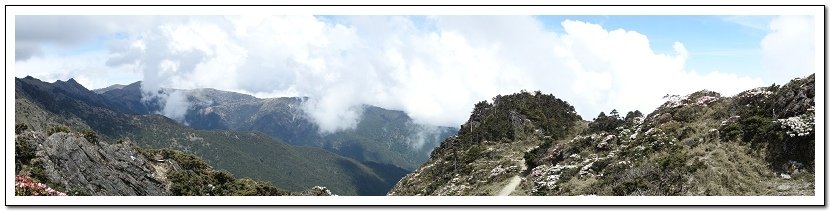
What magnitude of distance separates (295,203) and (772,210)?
11.3 m

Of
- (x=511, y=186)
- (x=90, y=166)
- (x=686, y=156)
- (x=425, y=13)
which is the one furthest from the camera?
(x=511, y=186)

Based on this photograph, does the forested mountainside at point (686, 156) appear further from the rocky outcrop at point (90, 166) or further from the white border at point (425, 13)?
the rocky outcrop at point (90, 166)

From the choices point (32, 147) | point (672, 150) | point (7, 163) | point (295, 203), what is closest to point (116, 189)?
point (32, 147)

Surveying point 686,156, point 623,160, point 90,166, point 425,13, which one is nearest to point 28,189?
point 90,166

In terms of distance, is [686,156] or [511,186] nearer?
[686,156]

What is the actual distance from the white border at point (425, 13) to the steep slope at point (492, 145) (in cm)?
1495

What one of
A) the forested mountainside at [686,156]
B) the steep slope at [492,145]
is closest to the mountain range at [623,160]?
the forested mountainside at [686,156]

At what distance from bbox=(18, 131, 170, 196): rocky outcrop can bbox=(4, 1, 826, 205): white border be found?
4.68 meters

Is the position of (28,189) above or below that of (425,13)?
below

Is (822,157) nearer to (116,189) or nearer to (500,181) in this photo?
(500,181)

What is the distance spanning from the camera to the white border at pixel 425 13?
13281 mm

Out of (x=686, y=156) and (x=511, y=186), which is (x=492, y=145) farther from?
(x=686, y=156)

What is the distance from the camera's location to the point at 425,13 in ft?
49.4

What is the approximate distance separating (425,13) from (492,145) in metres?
35.6
